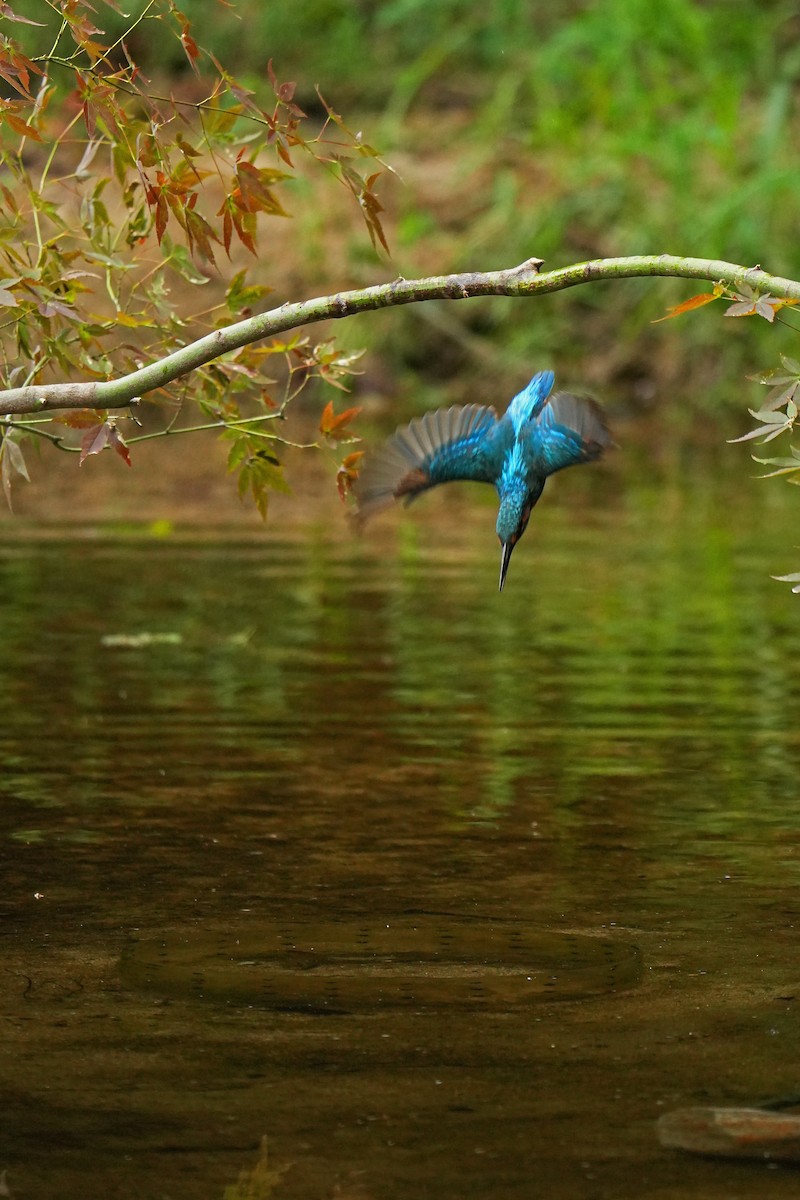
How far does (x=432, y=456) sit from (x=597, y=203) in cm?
1297

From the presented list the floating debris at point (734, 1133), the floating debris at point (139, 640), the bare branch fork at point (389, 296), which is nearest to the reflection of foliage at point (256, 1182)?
the floating debris at point (734, 1133)

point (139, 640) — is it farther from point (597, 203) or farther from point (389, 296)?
point (597, 203)

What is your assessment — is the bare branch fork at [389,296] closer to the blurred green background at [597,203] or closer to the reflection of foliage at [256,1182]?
the reflection of foliage at [256,1182]

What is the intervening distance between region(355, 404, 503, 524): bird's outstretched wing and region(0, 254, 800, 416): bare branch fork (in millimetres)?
661

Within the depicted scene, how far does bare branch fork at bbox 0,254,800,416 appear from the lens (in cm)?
368

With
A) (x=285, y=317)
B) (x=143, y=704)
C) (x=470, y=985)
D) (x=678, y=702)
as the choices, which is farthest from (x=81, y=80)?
(x=678, y=702)

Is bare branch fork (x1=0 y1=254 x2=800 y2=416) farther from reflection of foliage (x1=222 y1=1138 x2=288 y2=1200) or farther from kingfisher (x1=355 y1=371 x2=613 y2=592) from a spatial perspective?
reflection of foliage (x1=222 y1=1138 x2=288 y2=1200)

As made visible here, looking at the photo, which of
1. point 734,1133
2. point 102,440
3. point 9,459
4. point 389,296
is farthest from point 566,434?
point 734,1133

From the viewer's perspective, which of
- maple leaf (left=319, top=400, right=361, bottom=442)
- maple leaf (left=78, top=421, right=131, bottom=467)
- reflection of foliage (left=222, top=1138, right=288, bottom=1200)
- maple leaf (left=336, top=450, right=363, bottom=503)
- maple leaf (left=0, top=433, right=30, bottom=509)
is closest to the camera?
reflection of foliage (left=222, top=1138, right=288, bottom=1200)

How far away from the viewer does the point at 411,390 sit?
56.0 feet

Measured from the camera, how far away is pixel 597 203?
17.2 meters

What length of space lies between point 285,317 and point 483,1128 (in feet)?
5.22

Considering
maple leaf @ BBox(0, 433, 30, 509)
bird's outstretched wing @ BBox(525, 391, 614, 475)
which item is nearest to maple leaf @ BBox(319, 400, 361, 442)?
bird's outstretched wing @ BBox(525, 391, 614, 475)

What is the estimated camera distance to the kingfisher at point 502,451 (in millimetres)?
4438
